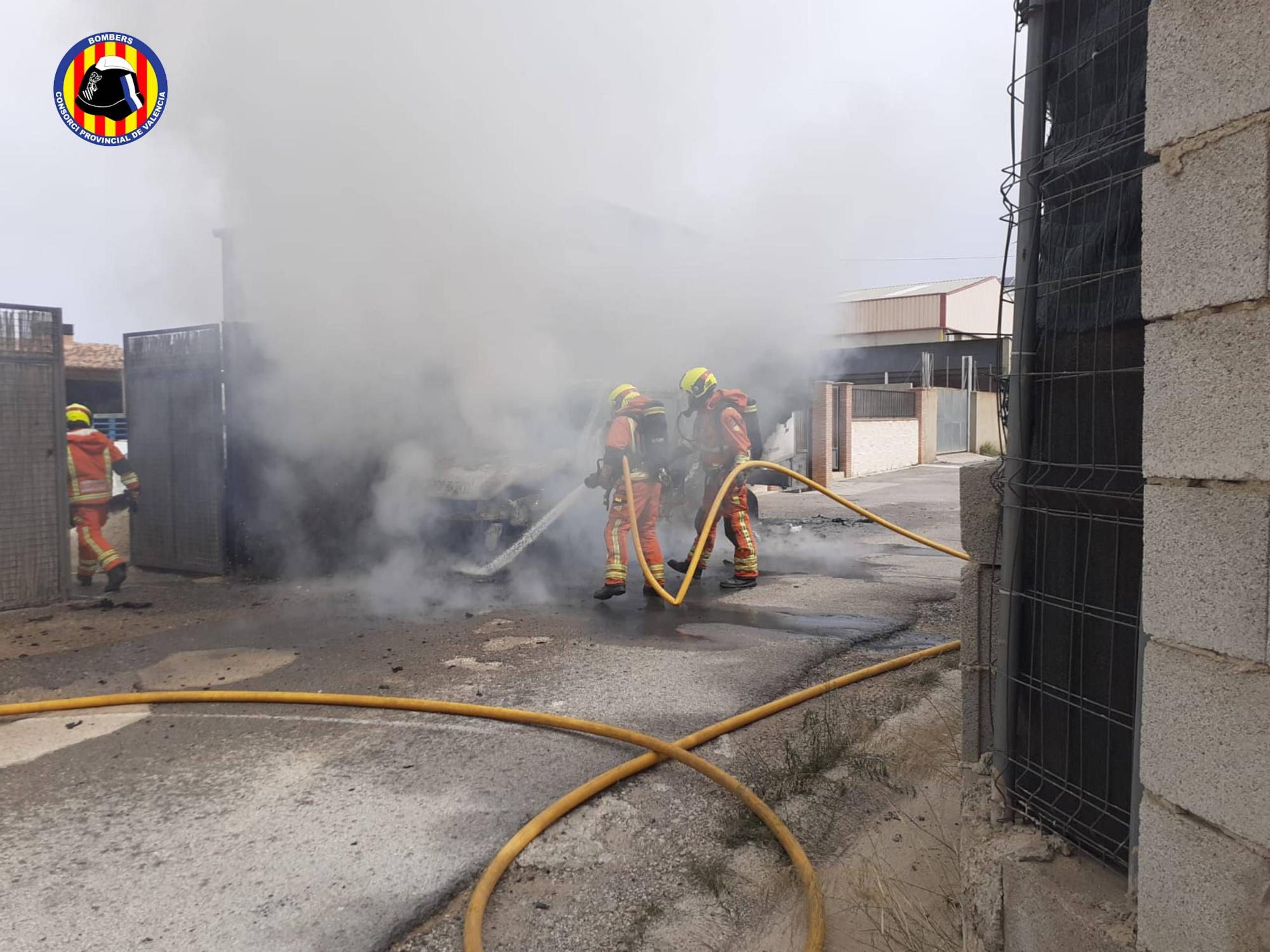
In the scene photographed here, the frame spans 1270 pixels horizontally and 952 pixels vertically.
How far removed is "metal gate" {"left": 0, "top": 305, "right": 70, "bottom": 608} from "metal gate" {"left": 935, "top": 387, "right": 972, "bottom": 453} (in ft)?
62.8

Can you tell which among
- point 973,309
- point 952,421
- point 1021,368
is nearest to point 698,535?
point 1021,368

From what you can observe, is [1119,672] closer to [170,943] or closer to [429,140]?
[170,943]

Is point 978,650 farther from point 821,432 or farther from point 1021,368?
point 821,432

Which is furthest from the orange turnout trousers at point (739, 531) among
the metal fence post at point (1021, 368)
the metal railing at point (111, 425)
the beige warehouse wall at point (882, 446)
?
the metal railing at point (111, 425)

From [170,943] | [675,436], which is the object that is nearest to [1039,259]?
[170,943]

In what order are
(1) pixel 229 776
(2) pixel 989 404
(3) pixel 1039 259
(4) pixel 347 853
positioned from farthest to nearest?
(2) pixel 989 404
(1) pixel 229 776
(4) pixel 347 853
(3) pixel 1039 259

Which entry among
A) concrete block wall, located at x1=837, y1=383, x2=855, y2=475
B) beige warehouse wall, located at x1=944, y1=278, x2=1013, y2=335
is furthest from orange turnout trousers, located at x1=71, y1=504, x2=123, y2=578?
beige warehouse wall, located at x1=944, y1=278, x2=1013, y2=335

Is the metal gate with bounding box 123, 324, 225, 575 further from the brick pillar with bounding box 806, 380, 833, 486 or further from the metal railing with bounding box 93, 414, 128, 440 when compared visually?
the brick pillar with bounding box 806, 380, 833, 486

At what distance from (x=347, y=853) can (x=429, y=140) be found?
22.2 ft

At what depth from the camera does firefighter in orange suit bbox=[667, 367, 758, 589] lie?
7082mm

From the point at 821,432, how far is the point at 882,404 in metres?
3.76

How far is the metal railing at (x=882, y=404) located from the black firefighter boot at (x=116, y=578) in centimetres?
1346

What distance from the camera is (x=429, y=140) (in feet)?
26.2

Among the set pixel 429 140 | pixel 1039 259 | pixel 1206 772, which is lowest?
pixel 1206 772
